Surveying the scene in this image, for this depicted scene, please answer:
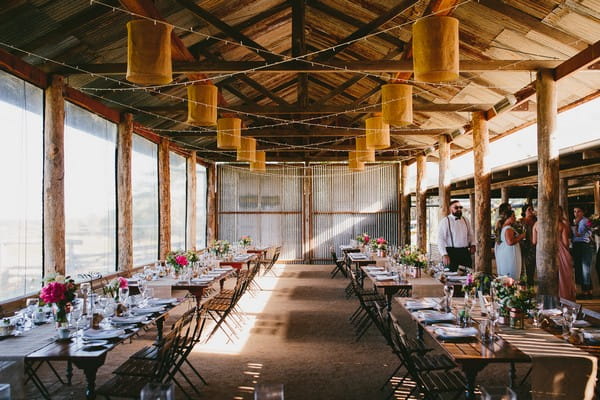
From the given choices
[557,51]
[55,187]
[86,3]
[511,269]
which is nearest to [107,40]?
[86,3]

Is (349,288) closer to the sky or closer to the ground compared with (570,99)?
closer to the ground

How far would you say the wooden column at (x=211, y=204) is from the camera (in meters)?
17.5

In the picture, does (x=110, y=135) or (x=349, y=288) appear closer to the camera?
(x=110, y=135)

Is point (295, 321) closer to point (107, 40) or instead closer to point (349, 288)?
point (349, 288)

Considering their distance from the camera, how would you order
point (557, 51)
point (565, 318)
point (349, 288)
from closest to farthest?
point (565, 318) → point (557, 51) → point (349, 288)

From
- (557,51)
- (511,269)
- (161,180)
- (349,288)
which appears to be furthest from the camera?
(161,180)

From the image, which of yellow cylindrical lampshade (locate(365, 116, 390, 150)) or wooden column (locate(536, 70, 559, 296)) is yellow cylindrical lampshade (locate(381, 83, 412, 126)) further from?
wooden column (locate(536, 70, 559, 296))

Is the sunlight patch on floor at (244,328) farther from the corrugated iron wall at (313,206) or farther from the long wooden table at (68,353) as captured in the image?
the corrugated iron wall at (313,206)

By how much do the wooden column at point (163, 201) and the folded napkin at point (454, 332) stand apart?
911cm

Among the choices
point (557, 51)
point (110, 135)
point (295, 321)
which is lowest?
point (295, 321)

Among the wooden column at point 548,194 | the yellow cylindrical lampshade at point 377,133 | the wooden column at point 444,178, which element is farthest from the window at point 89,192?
the wooden column at point 444,178

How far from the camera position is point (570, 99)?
9305 mm

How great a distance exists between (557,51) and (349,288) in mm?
5940

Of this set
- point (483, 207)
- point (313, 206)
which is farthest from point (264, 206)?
point (483, 207)
